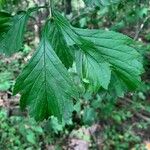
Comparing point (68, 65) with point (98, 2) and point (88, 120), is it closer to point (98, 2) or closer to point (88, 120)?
point (98, 2)

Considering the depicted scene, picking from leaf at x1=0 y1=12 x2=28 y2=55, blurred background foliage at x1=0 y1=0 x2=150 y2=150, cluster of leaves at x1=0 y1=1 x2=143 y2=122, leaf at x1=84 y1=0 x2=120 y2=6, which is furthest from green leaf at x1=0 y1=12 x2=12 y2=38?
blurred background foliage at x1=0 y1=0 x2=150 y2=150

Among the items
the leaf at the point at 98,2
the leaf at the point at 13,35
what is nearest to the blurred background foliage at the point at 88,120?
the leaf at the point at 98,2

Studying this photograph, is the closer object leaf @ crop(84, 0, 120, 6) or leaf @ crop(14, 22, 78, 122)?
leaf @ crop(14, 22, 78, 122)

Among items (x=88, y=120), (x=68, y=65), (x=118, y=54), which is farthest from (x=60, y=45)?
(x=88, y=120)

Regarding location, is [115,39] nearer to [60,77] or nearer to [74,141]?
[60,77]

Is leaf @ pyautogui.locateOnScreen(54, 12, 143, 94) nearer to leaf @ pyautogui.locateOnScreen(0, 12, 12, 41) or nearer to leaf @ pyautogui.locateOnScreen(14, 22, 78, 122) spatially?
leaf @ pyautogui.locateOnScreen(14, 22, 78, 122)

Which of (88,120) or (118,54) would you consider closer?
(118,54)
